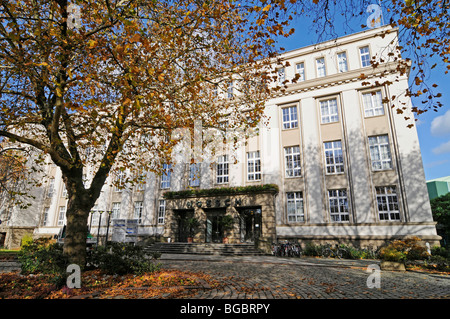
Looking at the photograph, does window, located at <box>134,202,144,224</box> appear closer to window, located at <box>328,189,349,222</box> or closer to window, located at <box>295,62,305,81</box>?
window, located at <box>328,189,349,222</box>

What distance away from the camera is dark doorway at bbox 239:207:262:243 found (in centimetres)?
2295

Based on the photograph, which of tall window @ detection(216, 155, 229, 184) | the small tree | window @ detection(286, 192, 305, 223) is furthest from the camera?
the small tree

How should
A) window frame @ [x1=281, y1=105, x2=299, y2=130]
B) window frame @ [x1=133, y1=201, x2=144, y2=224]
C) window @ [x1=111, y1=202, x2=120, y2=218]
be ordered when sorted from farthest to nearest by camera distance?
window @ [x1=111, y1=202, x2=120, y2=218] < window frame @ [x1=133, y1=201, x2=144, y2=224] < window frame @ [x1=281, y1=105, x2=299, y2=130]

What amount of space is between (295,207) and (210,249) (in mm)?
8150

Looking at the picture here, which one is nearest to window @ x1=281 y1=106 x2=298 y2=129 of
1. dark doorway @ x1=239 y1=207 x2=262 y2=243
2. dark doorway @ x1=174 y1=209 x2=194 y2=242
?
dark doorway @ x1=239 y1=207 x2=262 y2=243

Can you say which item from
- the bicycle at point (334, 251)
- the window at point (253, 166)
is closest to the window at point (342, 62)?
the window at point (253, 166)

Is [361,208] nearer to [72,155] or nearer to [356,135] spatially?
[356,135]

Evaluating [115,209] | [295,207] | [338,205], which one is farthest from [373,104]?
[115,209]

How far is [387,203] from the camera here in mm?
19750

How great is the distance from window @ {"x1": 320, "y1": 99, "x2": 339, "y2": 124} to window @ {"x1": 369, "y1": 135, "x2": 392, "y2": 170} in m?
3.65

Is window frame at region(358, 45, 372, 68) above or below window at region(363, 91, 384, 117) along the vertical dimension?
above

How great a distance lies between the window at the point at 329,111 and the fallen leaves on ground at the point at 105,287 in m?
19.7

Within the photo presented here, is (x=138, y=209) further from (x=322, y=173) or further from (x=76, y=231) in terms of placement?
(x=76, y=231)
